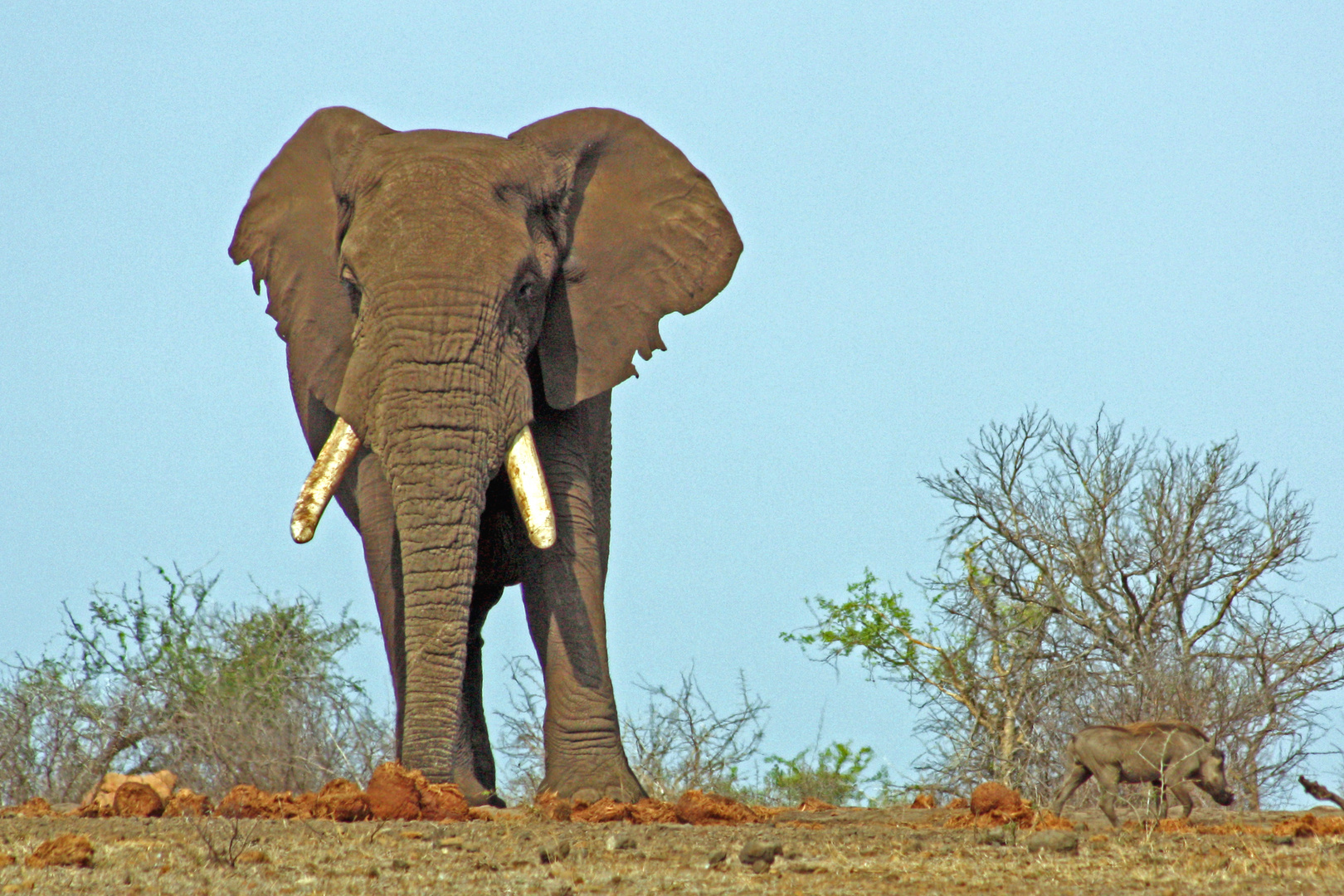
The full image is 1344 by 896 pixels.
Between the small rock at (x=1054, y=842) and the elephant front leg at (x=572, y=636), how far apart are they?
120 inches

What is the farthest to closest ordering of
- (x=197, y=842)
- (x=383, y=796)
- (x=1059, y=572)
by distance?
(x=1059, y=572) → (x=383, y=796) → (x=197, y=842)

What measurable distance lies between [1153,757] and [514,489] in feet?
12.0

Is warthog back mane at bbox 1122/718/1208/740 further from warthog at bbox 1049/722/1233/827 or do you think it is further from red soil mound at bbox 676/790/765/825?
red soil mound at bbox 676/790/765/825

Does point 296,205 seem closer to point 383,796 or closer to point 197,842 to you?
point 383,796

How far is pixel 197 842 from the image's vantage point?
20.8 ft

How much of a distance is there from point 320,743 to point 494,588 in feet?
4.87

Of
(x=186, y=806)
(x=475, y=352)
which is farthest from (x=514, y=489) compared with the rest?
(x=186, y=806)

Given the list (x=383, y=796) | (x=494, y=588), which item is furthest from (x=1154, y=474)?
(x=383, y=796)

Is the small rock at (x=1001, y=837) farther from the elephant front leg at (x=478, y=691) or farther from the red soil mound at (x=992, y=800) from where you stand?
the elephant front leg at (x=478, y=691)

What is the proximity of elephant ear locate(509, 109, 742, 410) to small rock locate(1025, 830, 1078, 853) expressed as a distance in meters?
4.19

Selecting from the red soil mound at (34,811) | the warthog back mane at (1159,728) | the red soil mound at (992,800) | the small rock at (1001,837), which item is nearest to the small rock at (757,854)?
the small rock at (1001,837)

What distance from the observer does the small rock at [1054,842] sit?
21.4 feet

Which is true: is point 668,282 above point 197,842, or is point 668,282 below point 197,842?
above

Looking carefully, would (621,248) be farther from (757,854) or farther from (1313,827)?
(757,854)
